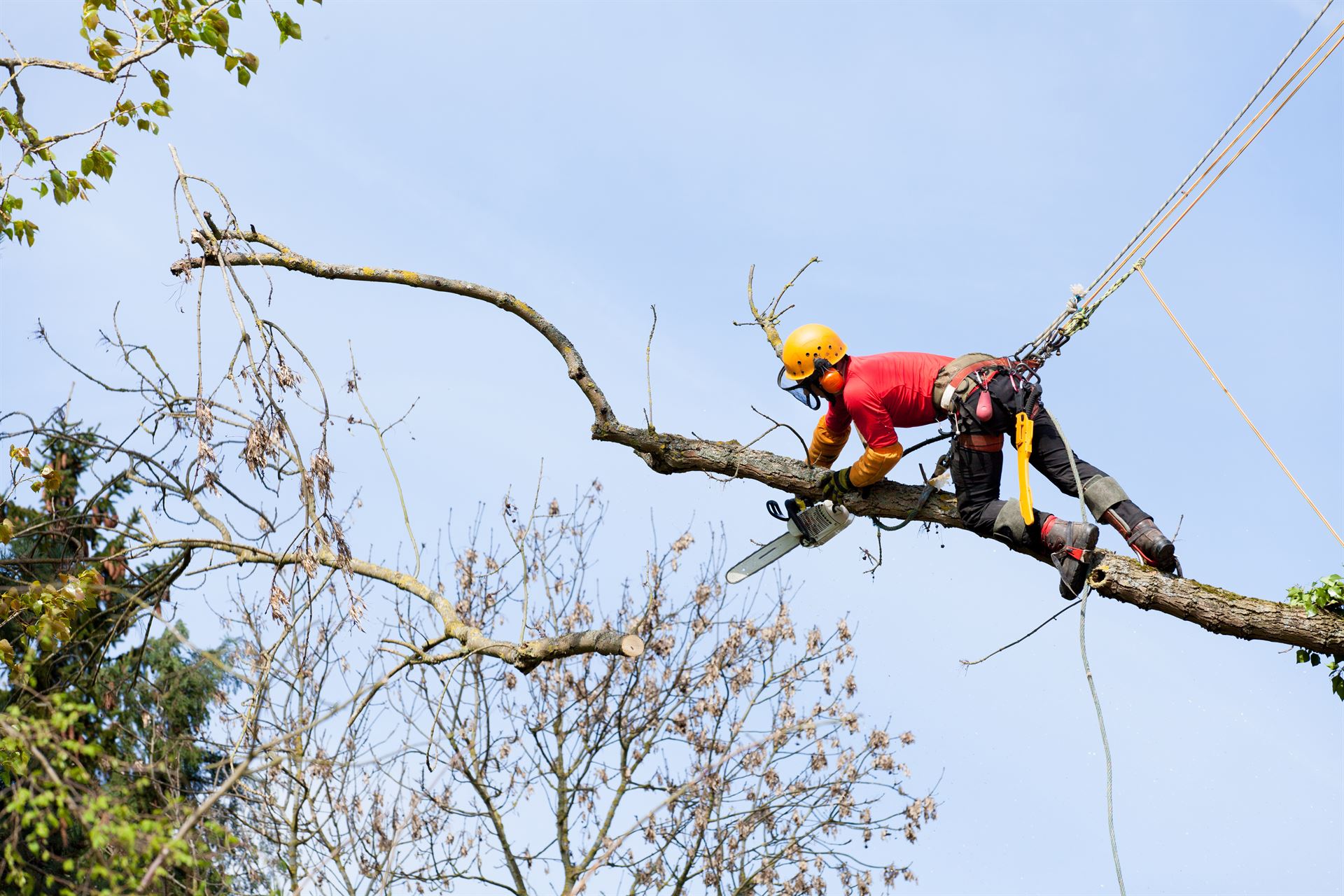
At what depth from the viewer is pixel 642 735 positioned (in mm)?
10805

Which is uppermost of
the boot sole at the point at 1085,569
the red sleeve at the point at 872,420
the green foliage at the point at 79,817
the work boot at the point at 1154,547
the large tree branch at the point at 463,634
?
the red sleeve at the point at 872,420

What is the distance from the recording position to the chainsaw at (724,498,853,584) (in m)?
6.15

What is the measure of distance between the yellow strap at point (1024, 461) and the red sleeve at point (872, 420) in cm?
55

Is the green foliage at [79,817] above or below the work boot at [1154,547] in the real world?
below

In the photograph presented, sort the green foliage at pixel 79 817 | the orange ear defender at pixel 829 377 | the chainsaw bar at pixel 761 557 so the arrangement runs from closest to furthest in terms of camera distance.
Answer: the green foliage at pixel 79 817
the orange ear defender at pixel 829 377
the chainsaw bar at pixel 761 557

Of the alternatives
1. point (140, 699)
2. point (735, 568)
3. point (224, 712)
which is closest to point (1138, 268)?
point (735, 568)

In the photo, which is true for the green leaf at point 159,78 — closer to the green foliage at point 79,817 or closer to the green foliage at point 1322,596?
the green foliage at point 79,817

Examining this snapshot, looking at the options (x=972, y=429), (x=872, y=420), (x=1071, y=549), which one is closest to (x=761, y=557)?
(x=872, y=420)

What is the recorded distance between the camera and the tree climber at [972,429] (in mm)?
5402

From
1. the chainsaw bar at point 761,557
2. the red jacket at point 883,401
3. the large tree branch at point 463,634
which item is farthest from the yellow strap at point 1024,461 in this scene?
the large tree branch at point 463,634

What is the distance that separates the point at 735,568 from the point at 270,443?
270 cm

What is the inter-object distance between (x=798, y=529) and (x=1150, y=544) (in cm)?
171

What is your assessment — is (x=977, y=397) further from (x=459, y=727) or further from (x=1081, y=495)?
(x=459, y=727)

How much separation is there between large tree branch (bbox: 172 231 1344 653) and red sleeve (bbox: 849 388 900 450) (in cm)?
34
